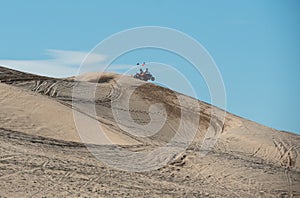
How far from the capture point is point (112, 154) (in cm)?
1681

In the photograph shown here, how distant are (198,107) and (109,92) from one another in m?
5.20

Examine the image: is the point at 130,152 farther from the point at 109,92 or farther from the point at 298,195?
the point at 109,92

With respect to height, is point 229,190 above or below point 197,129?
below

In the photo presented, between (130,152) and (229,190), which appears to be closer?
(229,190)

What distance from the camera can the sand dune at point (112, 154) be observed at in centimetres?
1378

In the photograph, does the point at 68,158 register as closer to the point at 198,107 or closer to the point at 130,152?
the point at 130,152

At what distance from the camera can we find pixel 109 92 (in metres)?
32.3

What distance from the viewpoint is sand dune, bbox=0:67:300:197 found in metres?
13.8

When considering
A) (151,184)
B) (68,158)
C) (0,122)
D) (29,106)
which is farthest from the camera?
(29,106)

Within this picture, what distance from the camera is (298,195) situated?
601 inches

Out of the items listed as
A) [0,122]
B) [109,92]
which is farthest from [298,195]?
[109,92]

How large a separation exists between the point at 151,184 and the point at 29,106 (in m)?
8.42

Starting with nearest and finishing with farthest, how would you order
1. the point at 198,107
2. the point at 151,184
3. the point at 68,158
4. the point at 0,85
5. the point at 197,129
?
the point at 151,184 → the point at 68,158 → the point at 0,85 → the point at 197,129 → the point at 198,107

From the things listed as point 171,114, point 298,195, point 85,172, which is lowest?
point 85,172
